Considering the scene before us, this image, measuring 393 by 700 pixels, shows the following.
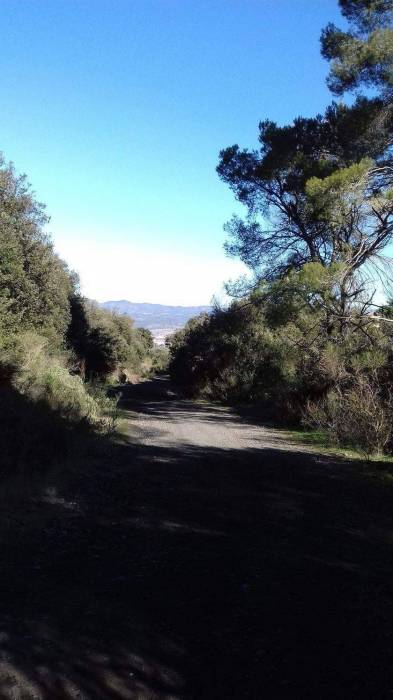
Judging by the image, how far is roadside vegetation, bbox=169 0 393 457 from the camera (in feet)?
47.3

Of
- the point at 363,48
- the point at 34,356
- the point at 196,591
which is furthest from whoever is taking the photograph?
Answer: the point at 363,48

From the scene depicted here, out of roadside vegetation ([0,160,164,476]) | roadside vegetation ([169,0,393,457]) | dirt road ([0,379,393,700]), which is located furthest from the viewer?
roadside vegetation ([169,0,393,457])

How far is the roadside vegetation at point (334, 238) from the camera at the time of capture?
1442cm

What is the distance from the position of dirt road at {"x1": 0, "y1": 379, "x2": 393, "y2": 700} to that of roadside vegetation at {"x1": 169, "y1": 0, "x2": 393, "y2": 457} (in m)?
5.64

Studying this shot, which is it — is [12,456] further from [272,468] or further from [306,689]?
[306,689]


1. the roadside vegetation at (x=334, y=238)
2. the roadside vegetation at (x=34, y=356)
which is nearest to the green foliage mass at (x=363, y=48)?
the roadside vegetation at (x=334, y=238)

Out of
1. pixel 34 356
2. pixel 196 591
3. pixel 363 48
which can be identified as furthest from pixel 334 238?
pixel 196 591

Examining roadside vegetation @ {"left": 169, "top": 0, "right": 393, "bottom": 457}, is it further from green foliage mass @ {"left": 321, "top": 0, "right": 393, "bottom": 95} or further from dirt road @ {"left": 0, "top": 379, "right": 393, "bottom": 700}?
dirt road @ {"left": 0, "top": 379, "right": 393, "bottom": 700}

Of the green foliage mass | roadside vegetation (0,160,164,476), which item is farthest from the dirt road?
the green foliage mass

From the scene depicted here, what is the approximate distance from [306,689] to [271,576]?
172 centimetres

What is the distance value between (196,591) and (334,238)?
16380 millimetres

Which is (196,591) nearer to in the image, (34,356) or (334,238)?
(34,356)

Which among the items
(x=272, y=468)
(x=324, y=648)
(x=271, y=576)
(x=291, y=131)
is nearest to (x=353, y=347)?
(x=272, y=468)

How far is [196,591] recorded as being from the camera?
4598 millimetres
